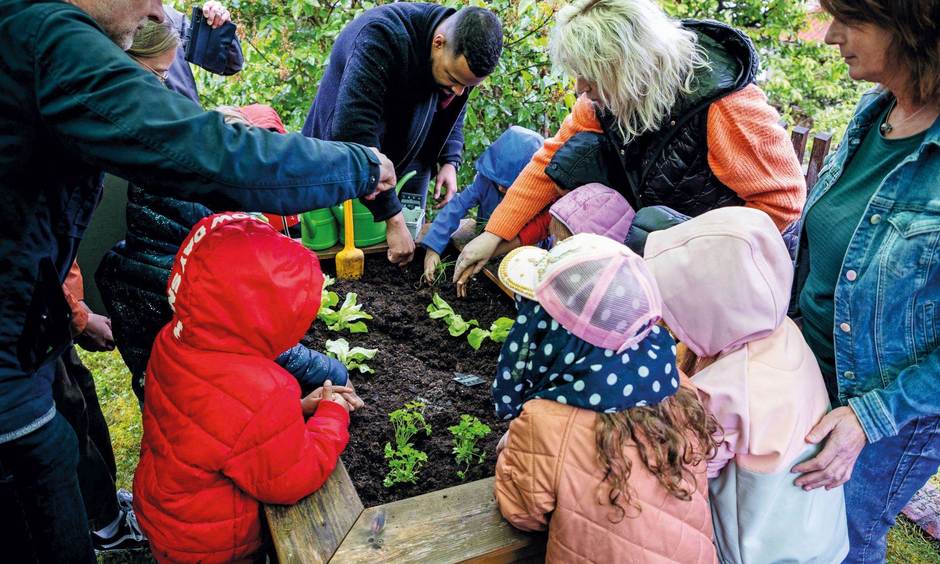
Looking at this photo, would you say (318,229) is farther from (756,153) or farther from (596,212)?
(756,153)

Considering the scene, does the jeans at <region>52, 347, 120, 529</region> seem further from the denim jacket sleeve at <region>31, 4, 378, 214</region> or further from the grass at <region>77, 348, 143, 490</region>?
the denim jacket sleeve at <region>31, 4, 378, 214</region>

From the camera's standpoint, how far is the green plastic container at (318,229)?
3033 millimetres

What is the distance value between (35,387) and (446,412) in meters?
1.19

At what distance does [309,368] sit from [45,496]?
0.80 meters

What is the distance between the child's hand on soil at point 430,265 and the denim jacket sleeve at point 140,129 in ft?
5.56

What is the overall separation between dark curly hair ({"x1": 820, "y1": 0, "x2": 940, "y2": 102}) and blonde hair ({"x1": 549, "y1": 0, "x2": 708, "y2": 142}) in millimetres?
619

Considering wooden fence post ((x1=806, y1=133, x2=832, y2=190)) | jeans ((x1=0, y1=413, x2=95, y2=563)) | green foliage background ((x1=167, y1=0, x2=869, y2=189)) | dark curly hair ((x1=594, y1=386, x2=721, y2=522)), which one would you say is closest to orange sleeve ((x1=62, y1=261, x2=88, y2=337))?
jeans ((x1=0, y1=413, x2=95, y2=563))

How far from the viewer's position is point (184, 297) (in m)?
1.56

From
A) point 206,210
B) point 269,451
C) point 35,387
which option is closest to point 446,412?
point 269,451

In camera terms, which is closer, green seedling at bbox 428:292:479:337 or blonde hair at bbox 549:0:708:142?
blonde hair at bbox 549:0:708:142

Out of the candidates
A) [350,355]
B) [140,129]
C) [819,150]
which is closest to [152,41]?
[140,129]

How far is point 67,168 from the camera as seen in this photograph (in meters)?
1.36

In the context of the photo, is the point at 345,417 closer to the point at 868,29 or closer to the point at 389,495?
the point at 389,495

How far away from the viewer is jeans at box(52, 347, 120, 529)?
1.96 metres
